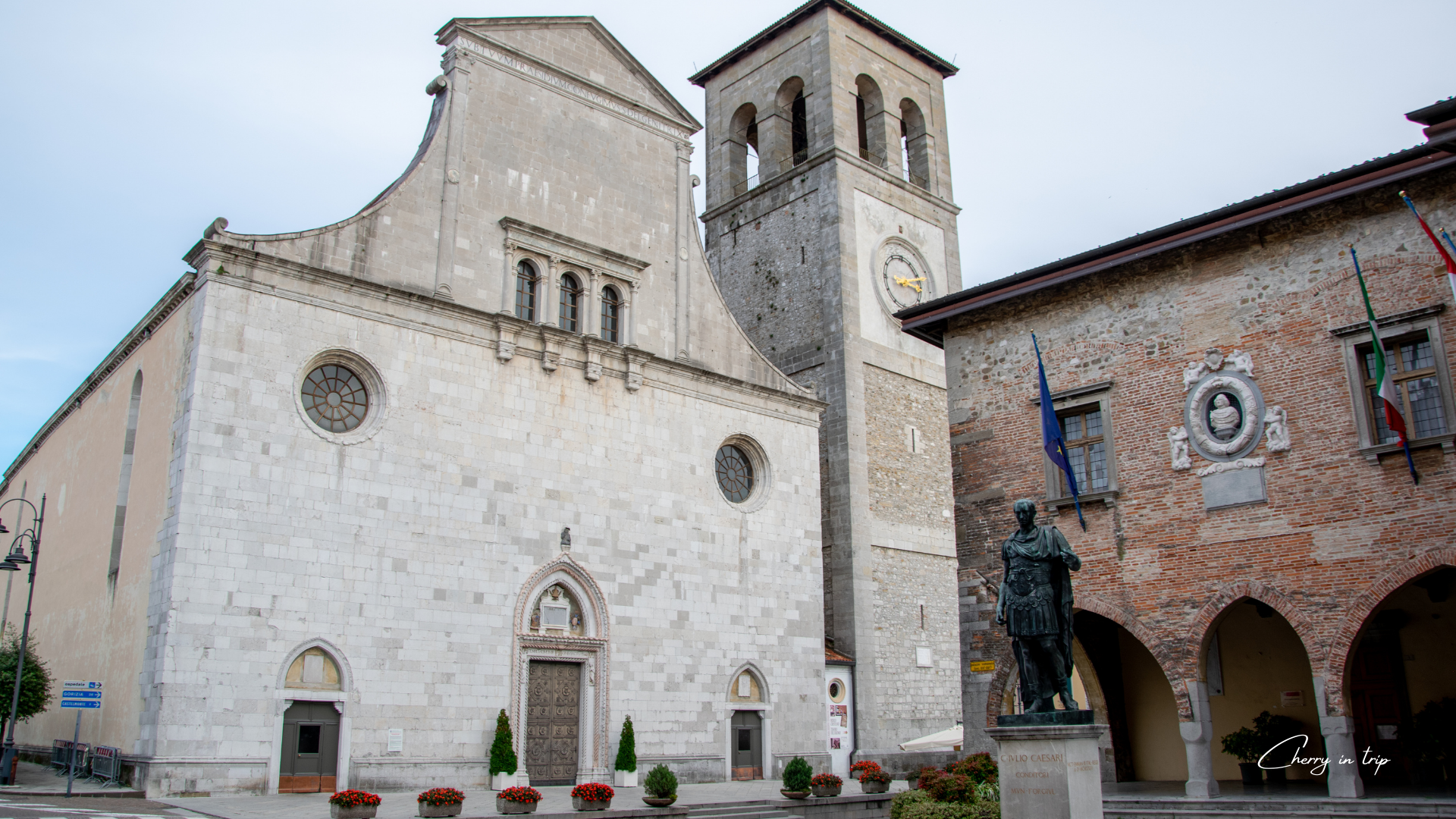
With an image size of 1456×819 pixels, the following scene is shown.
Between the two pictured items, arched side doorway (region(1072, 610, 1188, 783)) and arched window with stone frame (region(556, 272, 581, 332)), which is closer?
arched side doorway (region(1072, 610, 1188, 783))

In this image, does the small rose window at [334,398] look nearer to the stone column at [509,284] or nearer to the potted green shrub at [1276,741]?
the stone column at [509,284]

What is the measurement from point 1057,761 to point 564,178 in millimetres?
16489

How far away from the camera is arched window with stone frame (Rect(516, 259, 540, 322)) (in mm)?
21781

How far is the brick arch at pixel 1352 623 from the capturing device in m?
13.9

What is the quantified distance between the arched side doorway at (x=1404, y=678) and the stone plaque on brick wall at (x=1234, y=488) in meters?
3.02

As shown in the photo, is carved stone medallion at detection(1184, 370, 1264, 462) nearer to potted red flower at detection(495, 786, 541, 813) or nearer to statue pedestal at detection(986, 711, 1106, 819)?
statue pedestal at detection(986, 711, 1106, 819)

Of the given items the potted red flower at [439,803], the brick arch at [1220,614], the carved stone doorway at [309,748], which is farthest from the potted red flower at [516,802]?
the brick arch at [1220,614]

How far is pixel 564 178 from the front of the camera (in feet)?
75.3

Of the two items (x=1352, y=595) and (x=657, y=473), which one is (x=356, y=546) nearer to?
(x=657, y=473)

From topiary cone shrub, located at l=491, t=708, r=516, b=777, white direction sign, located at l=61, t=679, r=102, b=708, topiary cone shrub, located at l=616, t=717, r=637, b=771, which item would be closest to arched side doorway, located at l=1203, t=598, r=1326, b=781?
topiary cone shrub, located at l=616, t=717, r=637, b=771

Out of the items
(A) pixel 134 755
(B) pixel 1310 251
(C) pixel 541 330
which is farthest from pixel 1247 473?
(A) pixel 134 755

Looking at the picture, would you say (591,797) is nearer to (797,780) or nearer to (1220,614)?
(797,780)

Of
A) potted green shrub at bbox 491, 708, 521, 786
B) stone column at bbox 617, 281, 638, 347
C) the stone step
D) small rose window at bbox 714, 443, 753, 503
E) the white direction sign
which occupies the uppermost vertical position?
stone column at bbox 617, 281, 638, 347

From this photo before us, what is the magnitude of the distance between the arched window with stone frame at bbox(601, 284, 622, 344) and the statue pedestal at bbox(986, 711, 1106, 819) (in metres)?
14.0
